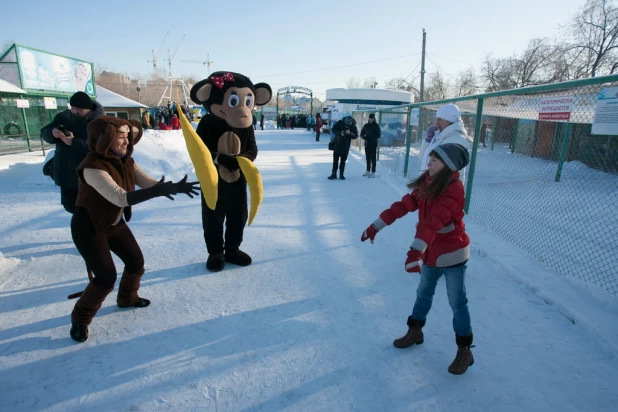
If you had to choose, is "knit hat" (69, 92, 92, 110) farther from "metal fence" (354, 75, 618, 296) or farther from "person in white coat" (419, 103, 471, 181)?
"metal fence" (354, 75, 618, 296)

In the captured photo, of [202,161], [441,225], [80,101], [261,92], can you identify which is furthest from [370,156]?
[441,225]

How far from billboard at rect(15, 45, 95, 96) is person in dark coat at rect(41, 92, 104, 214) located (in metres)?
13.7

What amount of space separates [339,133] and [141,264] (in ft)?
20.4

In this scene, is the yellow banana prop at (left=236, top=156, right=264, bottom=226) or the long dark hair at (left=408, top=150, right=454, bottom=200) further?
the yellow banana prop at (left=236, top=156, right=264, bottom=226)

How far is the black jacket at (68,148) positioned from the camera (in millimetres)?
3164

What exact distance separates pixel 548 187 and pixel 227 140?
26.0 ft

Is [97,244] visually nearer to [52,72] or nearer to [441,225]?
[441,225]

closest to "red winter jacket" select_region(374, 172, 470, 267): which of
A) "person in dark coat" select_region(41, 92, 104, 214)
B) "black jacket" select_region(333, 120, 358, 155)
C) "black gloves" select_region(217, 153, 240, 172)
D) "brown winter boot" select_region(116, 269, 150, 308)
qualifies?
"black gloves" select_region(217, 153, 240, 172)

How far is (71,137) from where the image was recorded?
10.1 ft

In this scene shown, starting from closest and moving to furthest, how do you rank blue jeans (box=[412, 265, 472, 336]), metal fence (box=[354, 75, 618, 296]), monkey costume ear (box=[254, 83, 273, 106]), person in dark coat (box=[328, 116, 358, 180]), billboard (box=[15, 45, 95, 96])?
blue jeans (box=[412, 265, 472, 336]) < monkey costume ear (box=[254, 83, 273, 106]) < metal fence (box=[354, 75, 618, 296]) < person in dark coat (box=[328, 116, 358, 180]) < billboard (box=[15, 45, 95, 96])

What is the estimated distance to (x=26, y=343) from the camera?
238 cm

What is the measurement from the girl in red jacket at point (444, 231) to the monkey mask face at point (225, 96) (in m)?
1.78

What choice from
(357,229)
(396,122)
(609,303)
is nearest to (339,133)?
(357,229)

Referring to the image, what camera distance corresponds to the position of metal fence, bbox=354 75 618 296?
373 cm
